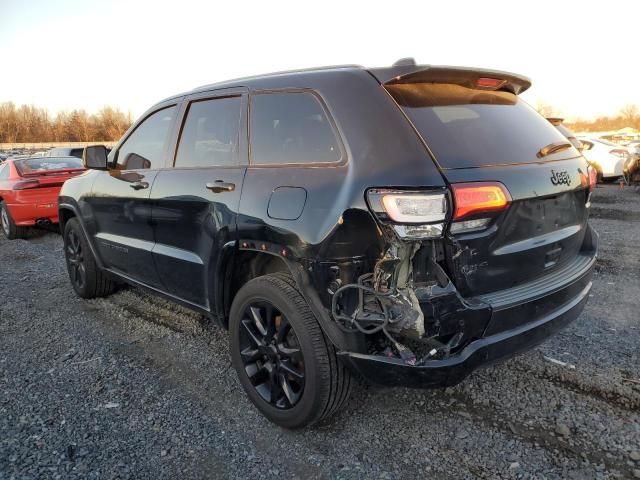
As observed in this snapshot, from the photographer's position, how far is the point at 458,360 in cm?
210

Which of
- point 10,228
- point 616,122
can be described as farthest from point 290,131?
point 616,122

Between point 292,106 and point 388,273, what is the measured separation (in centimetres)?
114

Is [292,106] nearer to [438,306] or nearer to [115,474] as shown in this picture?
[438,306]

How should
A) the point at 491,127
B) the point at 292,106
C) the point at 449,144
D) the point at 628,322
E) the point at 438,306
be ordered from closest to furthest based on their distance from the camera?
the point at 438,306, the point at 449,144, the point at 491,127, the point at 292,106, the point at 628,322

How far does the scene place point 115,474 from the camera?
2330 mm

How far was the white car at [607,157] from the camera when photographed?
45.1 ft

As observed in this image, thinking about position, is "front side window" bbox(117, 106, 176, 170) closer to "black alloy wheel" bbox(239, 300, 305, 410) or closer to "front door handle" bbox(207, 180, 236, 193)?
"front door handle" bbox(207, 180, 236, 193)

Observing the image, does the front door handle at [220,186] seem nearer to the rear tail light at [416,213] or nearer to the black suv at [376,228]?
the black suv at [376,228]

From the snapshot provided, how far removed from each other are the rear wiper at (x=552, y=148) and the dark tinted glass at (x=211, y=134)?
167 centimetres

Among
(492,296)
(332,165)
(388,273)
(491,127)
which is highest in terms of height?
(491,127)

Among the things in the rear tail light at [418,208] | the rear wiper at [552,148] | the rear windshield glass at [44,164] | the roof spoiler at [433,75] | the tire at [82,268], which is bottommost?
the tire at [82,268]

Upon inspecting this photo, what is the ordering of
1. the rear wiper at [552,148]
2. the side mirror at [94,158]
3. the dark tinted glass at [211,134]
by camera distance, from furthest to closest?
the side mirror at [94,158], the dark tinted glass at [211,134], the rear wiper at [552,148]

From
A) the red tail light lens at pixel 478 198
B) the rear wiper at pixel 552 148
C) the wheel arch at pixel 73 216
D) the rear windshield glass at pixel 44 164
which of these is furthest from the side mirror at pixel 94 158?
the rear windshield glass at pixel 44 164

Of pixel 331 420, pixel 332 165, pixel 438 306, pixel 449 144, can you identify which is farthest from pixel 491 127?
pixel 331 420
